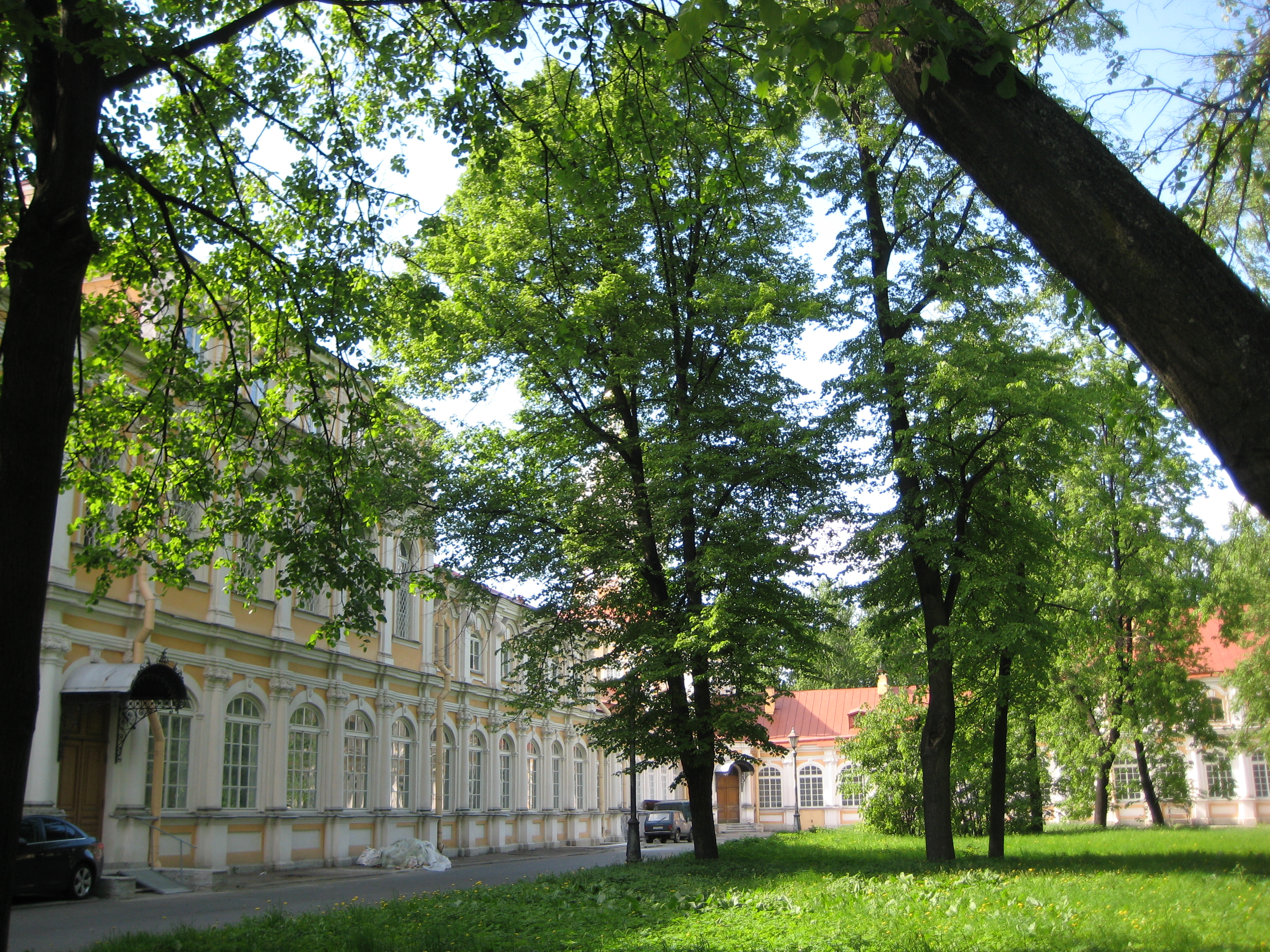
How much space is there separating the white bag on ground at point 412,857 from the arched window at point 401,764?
2.76m

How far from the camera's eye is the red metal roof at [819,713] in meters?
61.6

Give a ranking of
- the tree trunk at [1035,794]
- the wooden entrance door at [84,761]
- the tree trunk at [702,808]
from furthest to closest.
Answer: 1. the tree trunk at [1035,794]
2. the tree trunk at [702,808]
3. the wooden entrance door at [84,761]

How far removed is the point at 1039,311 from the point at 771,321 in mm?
5645

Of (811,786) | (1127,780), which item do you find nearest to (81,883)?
(1127,780)

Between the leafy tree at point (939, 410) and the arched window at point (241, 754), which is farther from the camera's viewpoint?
the arched window at point (241, 754)

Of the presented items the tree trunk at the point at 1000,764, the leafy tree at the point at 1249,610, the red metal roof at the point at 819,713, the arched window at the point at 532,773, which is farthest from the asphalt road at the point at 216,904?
the red metal roof at the point at 819,713

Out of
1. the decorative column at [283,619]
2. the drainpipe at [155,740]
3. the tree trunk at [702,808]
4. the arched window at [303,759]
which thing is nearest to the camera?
the tree trunk at [702,808]

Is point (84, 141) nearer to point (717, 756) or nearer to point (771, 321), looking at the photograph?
point (771, 321)

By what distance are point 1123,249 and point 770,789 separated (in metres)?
61.8

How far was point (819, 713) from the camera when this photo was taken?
6341 cm

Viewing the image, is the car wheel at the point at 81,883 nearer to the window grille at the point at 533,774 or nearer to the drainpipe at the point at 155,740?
the drainpipe at the point at 155,740

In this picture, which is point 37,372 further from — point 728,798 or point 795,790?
point 728,798

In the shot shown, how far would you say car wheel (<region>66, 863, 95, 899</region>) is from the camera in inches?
625

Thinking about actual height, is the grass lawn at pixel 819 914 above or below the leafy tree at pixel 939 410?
below
